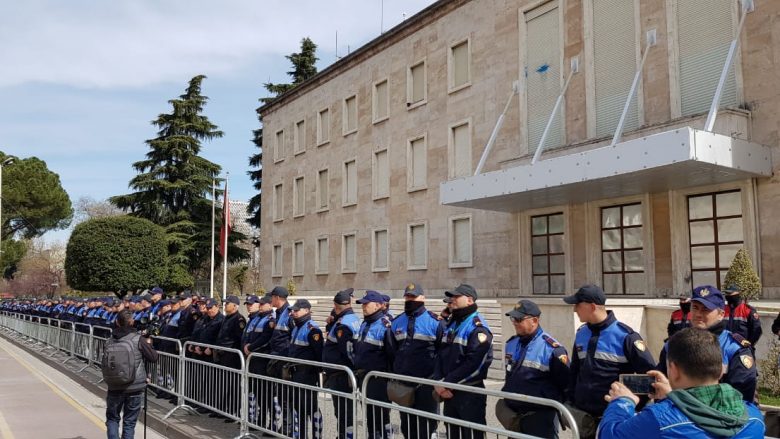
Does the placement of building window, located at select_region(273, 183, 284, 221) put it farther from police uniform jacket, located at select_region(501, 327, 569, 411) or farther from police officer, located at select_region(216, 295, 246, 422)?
police uniform jacket, located at select_region(501, 327, 569, 411)

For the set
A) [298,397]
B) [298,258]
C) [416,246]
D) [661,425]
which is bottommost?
[298,397]

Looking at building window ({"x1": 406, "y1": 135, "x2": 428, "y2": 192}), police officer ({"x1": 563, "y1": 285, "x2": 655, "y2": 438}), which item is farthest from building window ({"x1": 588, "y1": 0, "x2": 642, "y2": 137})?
police officer ({"x1": 563, "y1": 285, "x2": 655, "y2": 438})

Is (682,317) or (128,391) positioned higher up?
(682,317)

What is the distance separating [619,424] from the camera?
2.81 m

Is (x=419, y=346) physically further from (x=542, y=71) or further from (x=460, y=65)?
(x=460, y=65)

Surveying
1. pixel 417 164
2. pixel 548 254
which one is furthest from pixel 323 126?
pixel 548 254

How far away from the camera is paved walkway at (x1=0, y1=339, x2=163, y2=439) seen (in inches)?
382

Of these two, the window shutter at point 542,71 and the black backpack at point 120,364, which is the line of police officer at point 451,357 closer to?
the black backpack at point 120,364

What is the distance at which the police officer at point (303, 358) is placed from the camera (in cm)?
726

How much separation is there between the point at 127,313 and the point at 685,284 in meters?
13.6

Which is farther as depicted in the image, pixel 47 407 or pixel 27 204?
pixel 27 204

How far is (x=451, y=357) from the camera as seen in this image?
6023mm

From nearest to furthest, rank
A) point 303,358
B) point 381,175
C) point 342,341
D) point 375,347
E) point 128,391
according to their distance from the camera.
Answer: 1. point 375,347
2. point 128,391
3. point 342,341
4. point 303,358
5. point 381,175

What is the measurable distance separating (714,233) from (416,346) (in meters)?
12.3
